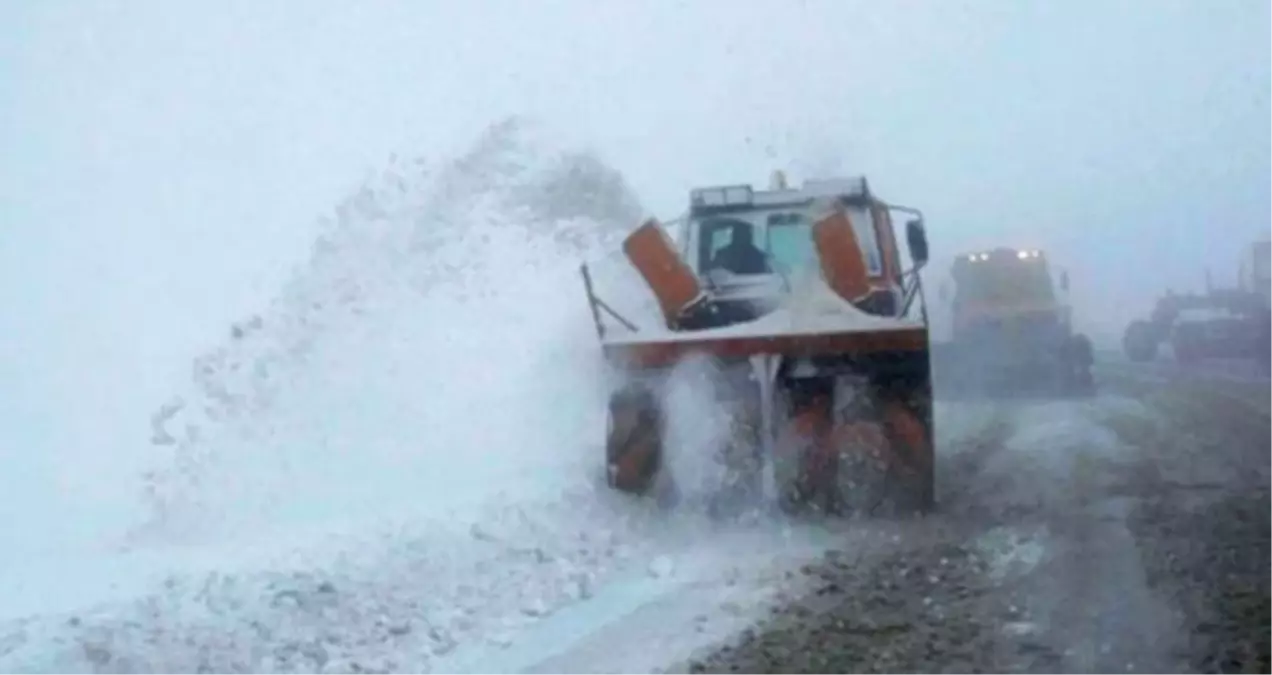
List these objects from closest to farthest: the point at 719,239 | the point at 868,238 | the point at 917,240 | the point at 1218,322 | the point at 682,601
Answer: the point at 682,601
the point at 1218,322
the point at 917,240
the point at 868,238
the point at 719,239

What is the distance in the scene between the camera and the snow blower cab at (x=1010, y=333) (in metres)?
4.35

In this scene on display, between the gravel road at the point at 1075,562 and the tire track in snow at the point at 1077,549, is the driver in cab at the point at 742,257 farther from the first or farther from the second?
the tire track in snow at the point at 1077,549

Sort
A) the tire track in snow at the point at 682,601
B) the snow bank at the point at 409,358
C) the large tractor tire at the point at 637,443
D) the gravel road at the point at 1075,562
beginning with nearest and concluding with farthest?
1. the gravel road at the point at 1075,562
2. the tire track in snow at the point at 682,601
3. the snow bank at the point at 409,358
4. the large tractor tire at the point at 637,443

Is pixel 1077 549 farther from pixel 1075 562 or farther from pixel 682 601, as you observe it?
pixel 682 601

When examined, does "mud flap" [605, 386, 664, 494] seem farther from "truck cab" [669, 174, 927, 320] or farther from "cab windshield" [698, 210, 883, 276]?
"cab windshield" [698, 210, 883, 276]

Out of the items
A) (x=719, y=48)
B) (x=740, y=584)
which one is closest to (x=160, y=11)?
(x=719, y=48)

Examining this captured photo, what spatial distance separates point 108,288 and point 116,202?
0.79 feet

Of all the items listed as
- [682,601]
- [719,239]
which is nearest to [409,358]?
[719,239]

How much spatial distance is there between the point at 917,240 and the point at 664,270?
83 cm

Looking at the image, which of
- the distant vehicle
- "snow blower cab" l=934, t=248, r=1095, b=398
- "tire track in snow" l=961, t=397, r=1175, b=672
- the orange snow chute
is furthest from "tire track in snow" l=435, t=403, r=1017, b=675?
the distant vehicle

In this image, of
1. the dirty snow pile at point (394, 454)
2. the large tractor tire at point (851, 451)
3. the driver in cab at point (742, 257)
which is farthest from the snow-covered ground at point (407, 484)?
the driver in cab at point (742, 257)

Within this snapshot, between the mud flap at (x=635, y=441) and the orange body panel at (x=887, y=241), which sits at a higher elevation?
the orange body panel at (x=887, y=241)

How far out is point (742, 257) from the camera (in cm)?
481

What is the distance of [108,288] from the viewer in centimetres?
402
